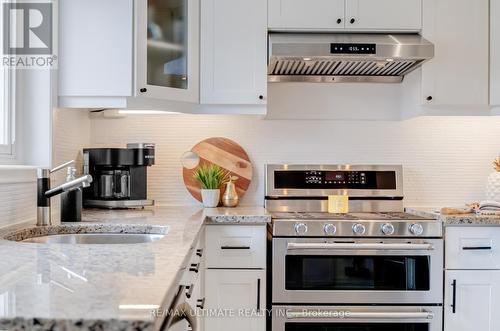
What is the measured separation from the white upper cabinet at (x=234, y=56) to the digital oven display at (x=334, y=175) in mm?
634

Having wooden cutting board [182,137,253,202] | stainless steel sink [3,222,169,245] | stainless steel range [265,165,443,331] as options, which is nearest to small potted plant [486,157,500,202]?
stainless steel range [265,165,443,331]

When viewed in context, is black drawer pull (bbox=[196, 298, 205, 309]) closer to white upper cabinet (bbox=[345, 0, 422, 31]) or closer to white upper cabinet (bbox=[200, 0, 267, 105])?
white upper cabinet (bbox=[200, 0, 267, 105])

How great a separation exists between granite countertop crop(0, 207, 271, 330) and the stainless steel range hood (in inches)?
47.4

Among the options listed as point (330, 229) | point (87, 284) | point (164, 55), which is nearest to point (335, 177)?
point (330, 229)

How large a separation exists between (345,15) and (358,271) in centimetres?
135

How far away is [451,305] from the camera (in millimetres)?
2174

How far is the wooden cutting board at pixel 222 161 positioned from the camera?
107 inches

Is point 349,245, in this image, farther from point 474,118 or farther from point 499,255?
point 474,118

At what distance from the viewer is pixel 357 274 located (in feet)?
7.13

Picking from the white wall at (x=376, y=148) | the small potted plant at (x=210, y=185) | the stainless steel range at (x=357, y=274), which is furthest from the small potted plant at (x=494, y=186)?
the small potted plant at (x=210, y=185)

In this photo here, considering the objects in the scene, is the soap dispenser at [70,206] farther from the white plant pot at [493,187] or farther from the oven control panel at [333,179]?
the white plant pot at [493,187]

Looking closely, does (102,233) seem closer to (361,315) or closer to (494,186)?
(361,315)

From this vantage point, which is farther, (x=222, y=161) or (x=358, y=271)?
(x=222, y=161)

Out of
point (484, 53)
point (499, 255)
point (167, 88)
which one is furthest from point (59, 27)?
point (499, 255)
